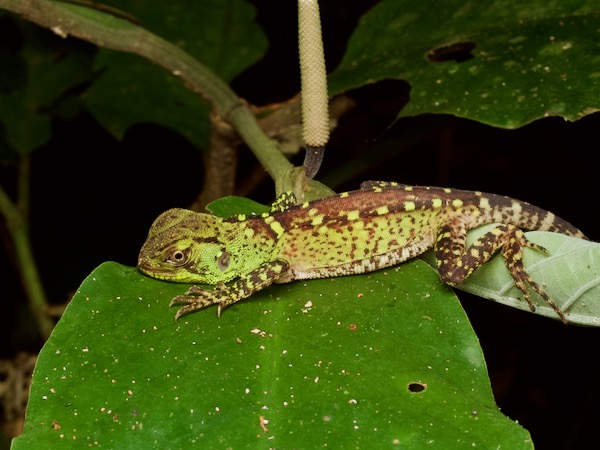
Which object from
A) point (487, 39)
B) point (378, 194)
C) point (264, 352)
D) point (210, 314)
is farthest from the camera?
point (487, 39)

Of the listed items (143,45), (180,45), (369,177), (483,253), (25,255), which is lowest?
(369,177)

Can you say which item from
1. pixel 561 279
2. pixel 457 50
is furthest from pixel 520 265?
pixel 457 50

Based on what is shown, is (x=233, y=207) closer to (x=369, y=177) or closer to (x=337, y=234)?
(x=337, y=234)

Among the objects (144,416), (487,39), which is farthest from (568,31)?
(144,416)

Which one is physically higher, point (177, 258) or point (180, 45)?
point (180, 45)

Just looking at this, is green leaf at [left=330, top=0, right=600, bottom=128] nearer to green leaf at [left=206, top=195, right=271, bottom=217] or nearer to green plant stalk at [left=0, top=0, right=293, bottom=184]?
green plant stalk at [left=0, top=0, right=293, bottom=184]

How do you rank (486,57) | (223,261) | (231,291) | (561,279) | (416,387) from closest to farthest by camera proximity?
1. (416,387)
2. (561,279)
3. (231,291)
4. (223,261)
5. (486,57)

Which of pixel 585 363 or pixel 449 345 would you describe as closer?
pixel 449 345

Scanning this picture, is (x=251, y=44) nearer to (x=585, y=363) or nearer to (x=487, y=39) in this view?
(x=487, y=39)

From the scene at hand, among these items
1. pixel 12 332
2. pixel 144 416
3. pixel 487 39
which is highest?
pixel 487 39
